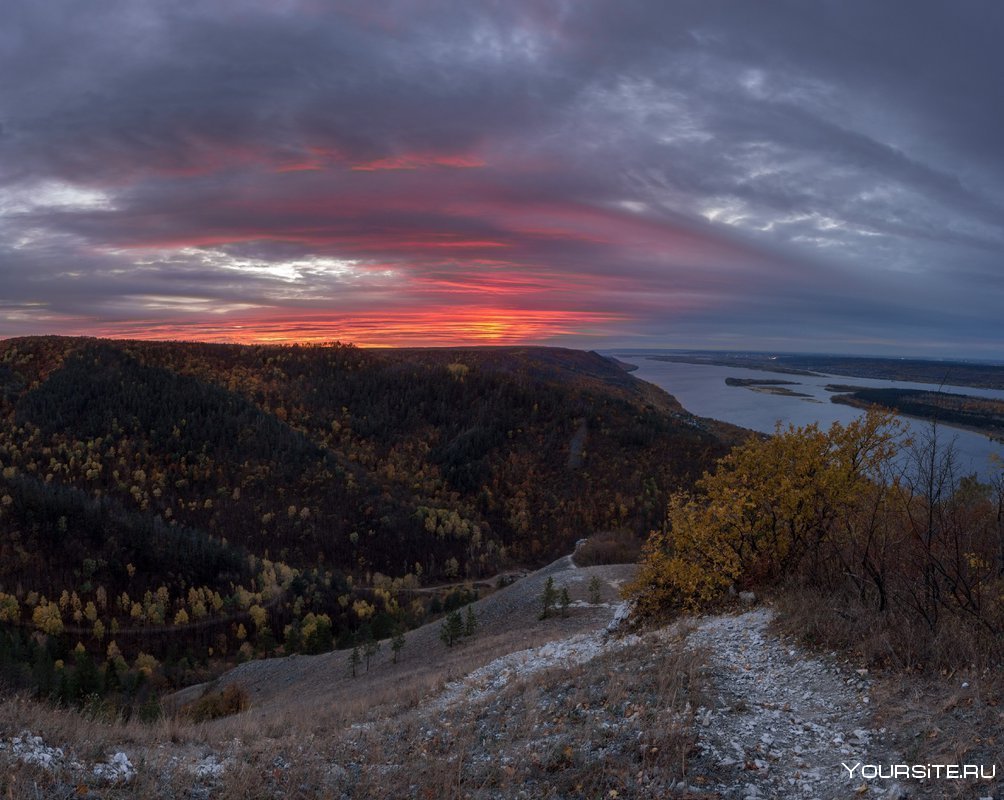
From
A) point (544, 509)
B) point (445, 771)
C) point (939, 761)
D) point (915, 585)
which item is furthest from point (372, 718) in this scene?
point (544, 509)

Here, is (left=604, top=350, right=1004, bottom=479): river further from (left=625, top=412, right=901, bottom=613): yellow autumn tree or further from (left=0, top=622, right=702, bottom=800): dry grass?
(left=0, top=622, right=702, bottom=800): dry grass

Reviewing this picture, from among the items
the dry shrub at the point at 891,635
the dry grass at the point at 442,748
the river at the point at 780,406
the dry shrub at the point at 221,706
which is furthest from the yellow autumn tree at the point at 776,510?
the river at the point at 780,406

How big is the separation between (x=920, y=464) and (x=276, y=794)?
34.4 ft

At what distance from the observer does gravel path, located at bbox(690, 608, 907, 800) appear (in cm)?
587

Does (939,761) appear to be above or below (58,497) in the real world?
above

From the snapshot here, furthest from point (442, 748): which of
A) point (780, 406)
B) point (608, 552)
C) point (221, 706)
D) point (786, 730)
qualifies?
point (780, 406)

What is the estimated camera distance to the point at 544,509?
211 feet

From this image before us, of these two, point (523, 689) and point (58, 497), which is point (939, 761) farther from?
point (58, 497)

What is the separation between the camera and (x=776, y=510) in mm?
13445

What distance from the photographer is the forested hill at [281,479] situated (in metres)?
45.6

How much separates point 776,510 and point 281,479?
60702 millimetres

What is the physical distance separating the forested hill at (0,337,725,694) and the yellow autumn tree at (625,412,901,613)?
1007 inches
